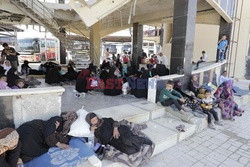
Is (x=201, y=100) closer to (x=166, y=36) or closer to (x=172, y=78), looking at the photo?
(x=172, y=78)

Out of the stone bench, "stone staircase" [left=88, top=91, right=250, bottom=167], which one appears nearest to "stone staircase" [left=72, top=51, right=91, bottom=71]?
"stone staircase" [left=88, top=91, right=250, bottom=167]

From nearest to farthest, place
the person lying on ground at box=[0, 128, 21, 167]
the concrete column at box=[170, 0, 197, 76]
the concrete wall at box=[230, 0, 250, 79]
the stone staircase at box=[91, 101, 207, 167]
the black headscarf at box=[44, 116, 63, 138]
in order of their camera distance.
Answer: the person lying on ground at box=[0, 128, 21, 167] → the black headscarf at box=[44, 116, 63, 138] → the stone staircase at box=[91, 101, 207, 167] → the concrete column at box=[170, 0, 197, 76] → the concrete wall at box=[230, 0, 250, 79]

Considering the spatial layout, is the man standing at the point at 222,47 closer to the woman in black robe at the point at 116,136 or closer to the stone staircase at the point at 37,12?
the woman in black robe at the point at 116,136

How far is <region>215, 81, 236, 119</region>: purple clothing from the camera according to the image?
5.03 meters

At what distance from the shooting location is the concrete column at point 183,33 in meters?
5.48

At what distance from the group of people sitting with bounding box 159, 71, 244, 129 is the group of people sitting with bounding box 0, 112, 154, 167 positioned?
1.73 meters

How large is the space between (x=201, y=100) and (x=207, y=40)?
945cm

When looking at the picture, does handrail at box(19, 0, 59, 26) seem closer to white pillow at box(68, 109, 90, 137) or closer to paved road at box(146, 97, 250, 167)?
white pillow at box(68, 109, 90, 137)

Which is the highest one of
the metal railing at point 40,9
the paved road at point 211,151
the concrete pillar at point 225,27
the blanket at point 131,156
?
the metal railing at point 40,9

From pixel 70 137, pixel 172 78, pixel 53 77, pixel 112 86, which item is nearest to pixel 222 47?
pixel 172 78

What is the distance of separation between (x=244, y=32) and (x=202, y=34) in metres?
2.74

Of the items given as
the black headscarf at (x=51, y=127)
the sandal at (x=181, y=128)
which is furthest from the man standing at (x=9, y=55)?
the sandal at (x=181, y=128)

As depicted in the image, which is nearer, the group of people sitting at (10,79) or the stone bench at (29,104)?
the stone bench at (29,104)

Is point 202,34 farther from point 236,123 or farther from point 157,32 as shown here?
point 236,123
